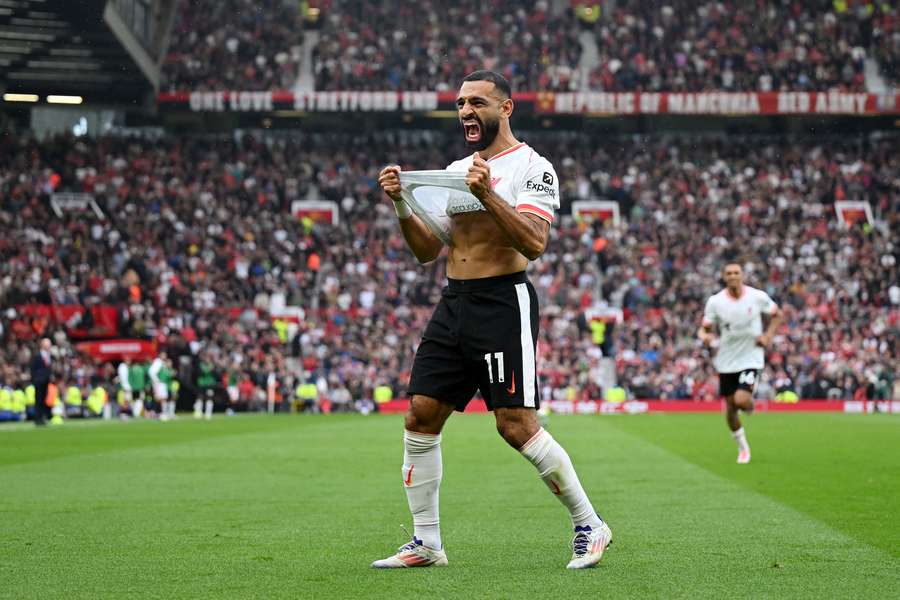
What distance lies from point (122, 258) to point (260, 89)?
10.6m

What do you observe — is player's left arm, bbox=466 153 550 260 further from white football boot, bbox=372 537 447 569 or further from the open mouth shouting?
white football boot, bbox=372 537 447 569

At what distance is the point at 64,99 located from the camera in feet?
156

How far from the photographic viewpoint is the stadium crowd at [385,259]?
39781 millimetres

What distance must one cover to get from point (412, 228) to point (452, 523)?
2.70 m

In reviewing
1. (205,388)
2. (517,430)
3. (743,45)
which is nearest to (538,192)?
(517,430)

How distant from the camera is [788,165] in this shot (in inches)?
1950

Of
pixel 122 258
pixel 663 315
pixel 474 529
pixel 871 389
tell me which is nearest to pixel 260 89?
pixel 122 258

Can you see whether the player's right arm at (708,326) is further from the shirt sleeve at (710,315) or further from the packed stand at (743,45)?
the packed stand at (743,45)

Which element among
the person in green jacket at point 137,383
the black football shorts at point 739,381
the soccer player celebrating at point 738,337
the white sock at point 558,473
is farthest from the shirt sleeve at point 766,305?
the person in green jacket at point 137,383

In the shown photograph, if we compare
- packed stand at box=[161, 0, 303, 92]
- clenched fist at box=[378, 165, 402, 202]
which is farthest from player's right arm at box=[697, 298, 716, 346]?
packed stand at box=[161, 0, 303, 92]

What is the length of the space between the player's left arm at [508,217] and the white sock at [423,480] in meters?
1.21

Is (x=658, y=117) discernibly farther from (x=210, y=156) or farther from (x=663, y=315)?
(x=210, y=156)

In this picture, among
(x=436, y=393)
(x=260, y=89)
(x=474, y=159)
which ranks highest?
(x=260, y=89)

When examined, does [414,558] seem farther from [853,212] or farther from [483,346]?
[853,212]
